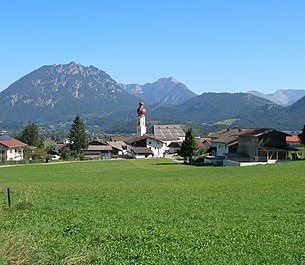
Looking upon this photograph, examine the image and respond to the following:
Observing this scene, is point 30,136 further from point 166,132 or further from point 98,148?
point 166,132

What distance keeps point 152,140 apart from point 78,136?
18.9m

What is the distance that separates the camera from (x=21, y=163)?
90250 millimetres

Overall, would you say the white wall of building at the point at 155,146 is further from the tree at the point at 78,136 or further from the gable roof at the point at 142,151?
the tree at the point at 78,136

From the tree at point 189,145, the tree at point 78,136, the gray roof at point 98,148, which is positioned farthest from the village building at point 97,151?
the tree at point 189,145

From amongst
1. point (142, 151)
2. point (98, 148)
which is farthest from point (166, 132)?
point (98, 148)

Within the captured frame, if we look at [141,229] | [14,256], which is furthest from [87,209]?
[14,256]

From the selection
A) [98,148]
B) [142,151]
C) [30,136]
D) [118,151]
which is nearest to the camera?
[142,151]

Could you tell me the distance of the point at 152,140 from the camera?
4651 inches

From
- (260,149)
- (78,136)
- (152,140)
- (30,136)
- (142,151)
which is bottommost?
(260,149)

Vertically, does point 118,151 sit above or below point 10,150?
below

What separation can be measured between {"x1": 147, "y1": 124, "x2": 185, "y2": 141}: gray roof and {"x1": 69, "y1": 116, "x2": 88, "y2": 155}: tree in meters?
23.2

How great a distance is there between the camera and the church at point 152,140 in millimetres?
113688

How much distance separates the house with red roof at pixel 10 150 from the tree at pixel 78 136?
12.7 m

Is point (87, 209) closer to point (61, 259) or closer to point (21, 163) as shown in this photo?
point (61, 259)
